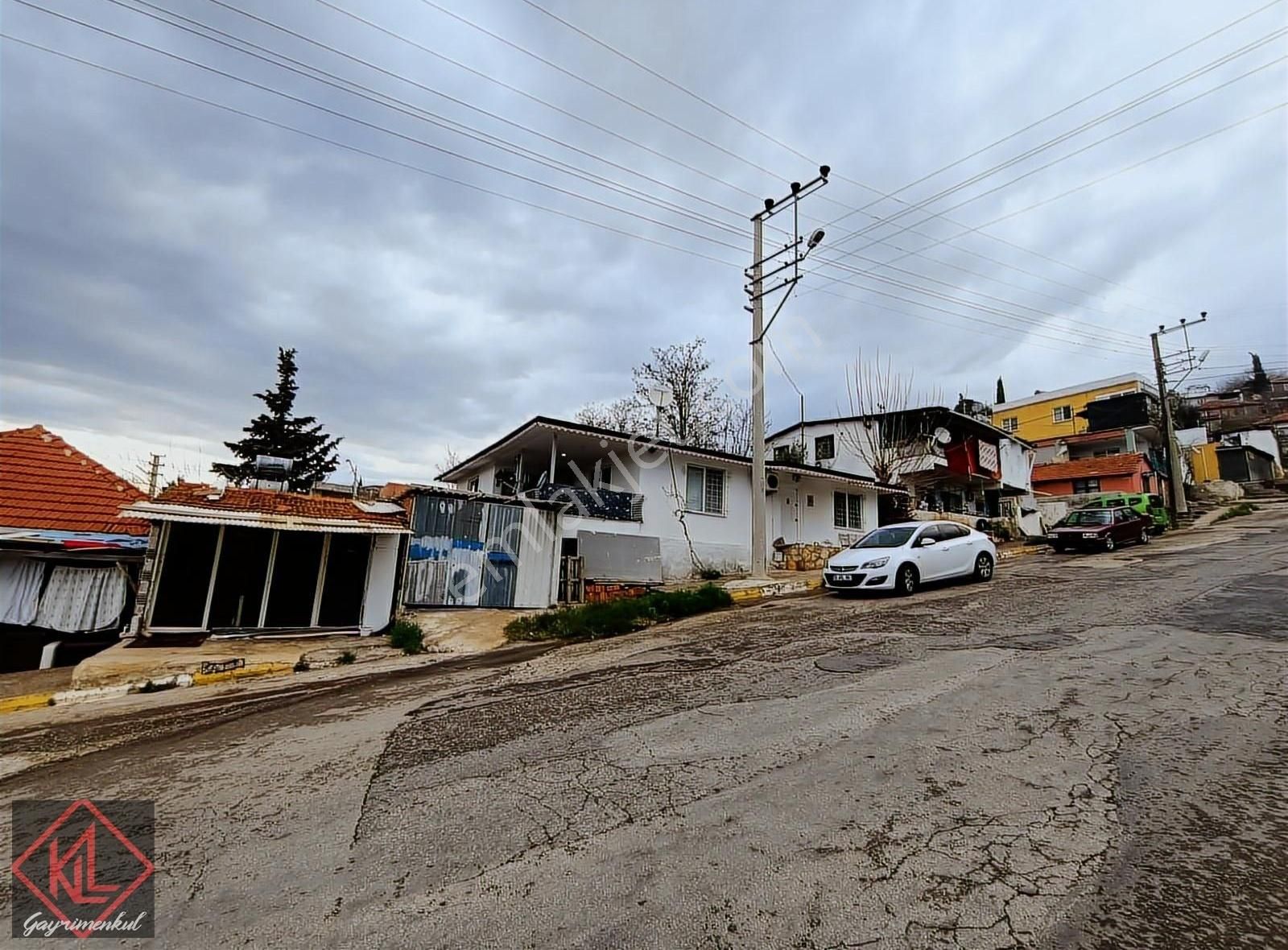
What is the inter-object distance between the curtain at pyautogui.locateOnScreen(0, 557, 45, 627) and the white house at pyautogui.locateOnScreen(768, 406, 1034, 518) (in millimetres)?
25847

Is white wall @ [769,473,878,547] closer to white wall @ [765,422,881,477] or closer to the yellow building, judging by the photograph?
white wall @ [765,422,881,477]

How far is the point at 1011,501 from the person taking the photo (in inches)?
1201

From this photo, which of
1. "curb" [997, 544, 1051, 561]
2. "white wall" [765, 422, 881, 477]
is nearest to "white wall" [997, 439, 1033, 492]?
"white wall" [765, 422, 881, 477]

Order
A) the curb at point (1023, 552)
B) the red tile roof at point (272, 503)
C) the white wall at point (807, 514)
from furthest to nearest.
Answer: the white wall at point (807, 514)
the curb at point (1023, 552)
the red tile roof at point (272, 503)

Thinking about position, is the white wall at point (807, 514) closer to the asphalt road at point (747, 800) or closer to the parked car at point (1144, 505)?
the parked car at point (1144, 505)

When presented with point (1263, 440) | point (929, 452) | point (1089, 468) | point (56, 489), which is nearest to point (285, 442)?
point (56, 489)

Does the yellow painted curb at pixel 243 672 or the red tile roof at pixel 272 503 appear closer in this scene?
the yellow painted curb at pixel 243 672

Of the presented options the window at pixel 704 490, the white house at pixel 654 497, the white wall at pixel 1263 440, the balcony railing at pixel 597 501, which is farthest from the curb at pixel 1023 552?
the white wall at pixel 1263 440

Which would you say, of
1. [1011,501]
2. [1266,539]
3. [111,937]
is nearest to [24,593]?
[111,937]

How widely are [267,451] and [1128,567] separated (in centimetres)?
3791

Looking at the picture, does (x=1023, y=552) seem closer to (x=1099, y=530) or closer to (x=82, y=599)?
(x=1099, y=530)

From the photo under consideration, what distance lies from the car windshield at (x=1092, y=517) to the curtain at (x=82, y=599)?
2785 centimetres

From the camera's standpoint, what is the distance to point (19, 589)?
12078mm

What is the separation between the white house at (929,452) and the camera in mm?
27281
